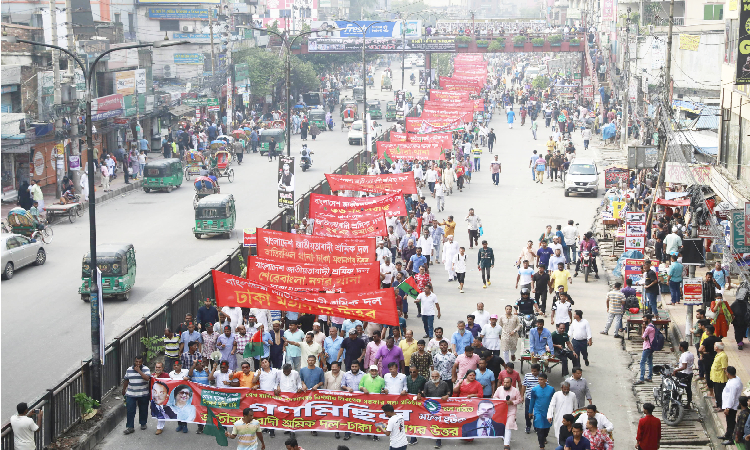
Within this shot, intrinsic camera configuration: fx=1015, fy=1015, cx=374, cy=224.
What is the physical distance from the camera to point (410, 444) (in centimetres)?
1505

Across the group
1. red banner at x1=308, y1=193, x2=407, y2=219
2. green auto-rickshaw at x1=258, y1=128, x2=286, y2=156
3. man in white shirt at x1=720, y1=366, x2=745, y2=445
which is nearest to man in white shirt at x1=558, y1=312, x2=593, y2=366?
man in white shirt at x1=720, y1=366, x2=745, y2=445

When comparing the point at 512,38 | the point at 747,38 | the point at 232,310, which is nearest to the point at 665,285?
the point at 747,38

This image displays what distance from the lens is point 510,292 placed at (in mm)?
24766

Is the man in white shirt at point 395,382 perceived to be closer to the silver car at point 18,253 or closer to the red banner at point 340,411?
the red banner at point 340,411

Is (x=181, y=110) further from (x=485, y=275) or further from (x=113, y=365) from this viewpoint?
(x=113, y=365)

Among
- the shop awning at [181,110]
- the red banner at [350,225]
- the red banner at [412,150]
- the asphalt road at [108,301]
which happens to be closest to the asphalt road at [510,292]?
the red banner at [412,150]

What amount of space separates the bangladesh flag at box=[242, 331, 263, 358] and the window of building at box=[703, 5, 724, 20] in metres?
37.7

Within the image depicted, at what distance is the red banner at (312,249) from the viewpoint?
20.9 meters

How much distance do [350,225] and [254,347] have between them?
29.9 ft

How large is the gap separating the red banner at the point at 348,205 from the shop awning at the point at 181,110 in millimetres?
33688

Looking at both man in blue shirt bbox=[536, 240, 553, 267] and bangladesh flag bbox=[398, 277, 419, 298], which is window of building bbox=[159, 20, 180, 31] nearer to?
man in blue shirt bbox=[536, 240, 553, 267]

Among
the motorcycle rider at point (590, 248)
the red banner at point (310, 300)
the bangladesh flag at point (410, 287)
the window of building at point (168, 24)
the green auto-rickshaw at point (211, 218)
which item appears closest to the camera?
the red banner at point (310, 300)

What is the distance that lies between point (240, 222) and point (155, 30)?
5061 centimetres

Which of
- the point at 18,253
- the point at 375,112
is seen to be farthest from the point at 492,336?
the point at 375,112
